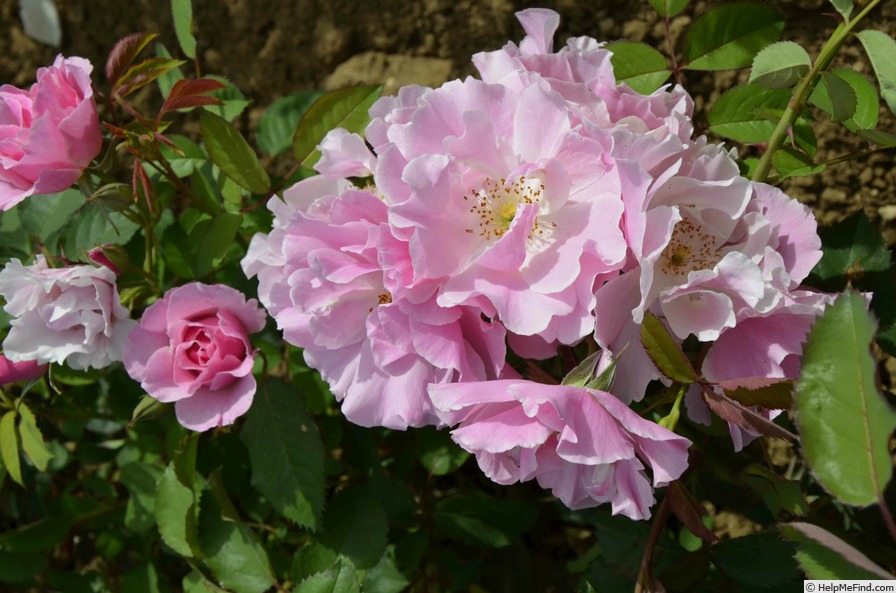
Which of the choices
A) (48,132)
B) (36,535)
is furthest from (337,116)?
(36,535)

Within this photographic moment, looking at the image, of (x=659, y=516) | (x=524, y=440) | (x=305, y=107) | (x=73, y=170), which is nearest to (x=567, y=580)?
(x=659, y=516)

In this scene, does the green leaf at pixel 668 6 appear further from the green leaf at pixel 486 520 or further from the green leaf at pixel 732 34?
the green leaf at pixel 486 520

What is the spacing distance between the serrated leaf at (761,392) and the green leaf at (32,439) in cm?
99

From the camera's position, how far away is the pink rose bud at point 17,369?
42.3 inches

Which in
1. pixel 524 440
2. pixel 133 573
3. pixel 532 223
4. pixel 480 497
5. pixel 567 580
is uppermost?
pixel 532 223

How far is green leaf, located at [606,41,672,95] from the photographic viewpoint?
1058 millimetres

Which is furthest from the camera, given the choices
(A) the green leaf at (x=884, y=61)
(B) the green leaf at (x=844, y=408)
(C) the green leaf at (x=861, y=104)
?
(C) the green leaf at (x=861, y=104)

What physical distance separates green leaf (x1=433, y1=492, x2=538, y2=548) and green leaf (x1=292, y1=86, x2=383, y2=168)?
2.21ft

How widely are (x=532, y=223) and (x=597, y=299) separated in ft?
0.33

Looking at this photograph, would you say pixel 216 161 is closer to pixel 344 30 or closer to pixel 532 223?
pixel 532 223

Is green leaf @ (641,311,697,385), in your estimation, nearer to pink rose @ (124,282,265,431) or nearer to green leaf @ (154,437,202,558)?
pink rose @ (124,282,265,431)

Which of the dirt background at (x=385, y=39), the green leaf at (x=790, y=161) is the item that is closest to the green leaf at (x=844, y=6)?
the green leaf at (x=790, y=161)

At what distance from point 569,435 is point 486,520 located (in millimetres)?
714

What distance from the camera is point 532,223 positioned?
2.54 feet
